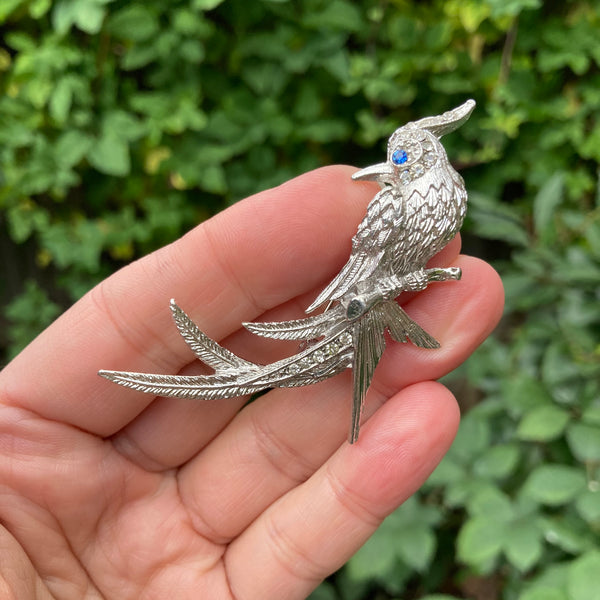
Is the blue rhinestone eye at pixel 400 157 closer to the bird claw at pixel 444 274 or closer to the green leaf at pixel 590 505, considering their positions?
the bird claw at pixel 444 274

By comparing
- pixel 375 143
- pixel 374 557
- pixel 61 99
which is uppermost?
pixel 61 99

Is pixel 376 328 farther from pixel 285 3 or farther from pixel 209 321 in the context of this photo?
pixel 285 3

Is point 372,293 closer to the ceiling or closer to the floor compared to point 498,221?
closer to the ceiling

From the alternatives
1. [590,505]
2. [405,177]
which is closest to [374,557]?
[590,505]

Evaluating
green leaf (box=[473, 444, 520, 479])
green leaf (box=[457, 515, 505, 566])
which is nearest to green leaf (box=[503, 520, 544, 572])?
green leaf (box=[457, 515, 505, 566])

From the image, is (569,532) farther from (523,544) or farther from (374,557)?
(374,557)

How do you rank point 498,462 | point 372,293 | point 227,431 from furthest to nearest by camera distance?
point 498,462 < point 227,431 < point 372,293

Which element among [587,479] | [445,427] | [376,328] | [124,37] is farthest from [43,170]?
[587,479]
